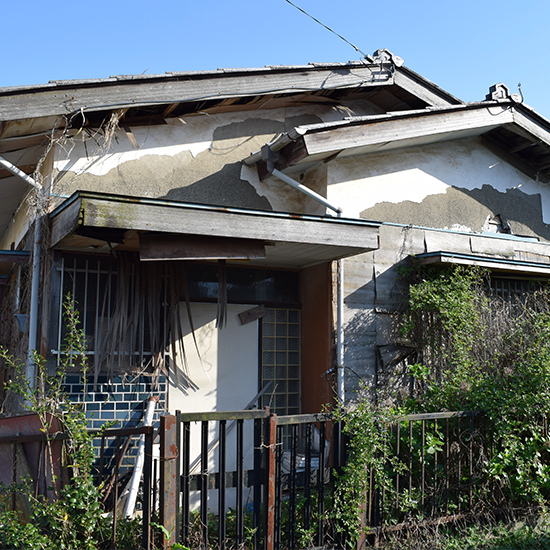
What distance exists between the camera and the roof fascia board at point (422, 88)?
26.7ft

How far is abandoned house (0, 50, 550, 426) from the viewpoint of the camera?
5.89 m

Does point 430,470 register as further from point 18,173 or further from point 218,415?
point 18,173

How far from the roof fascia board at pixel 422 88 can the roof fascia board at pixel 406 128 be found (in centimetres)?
43

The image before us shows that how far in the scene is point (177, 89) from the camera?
6.59 metres

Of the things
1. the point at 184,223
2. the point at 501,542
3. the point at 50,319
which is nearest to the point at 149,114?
the point at 184,223

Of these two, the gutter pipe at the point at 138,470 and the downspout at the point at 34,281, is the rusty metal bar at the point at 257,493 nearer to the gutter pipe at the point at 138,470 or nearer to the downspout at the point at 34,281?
the gutter pipe at the point at 138,470

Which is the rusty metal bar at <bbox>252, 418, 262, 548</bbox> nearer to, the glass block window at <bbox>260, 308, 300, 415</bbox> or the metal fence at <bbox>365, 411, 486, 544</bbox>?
the metal fence at <bbox>365, 411, 486, 544</bbox>

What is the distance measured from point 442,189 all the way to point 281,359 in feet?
11.7

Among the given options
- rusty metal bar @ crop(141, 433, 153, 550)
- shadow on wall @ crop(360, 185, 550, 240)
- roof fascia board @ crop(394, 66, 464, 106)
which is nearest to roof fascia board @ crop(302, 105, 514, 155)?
roof fascia board @ crop(394, 66, 464, 106)

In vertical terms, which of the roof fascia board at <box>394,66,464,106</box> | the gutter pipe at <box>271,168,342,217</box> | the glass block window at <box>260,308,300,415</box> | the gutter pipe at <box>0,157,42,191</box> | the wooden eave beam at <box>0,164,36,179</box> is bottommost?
the glass block window at <box>260,308,300,415</box>

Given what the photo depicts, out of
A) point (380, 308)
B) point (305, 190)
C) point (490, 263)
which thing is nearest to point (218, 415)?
point (305, 190)

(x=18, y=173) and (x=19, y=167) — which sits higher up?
(x=19, y=167)

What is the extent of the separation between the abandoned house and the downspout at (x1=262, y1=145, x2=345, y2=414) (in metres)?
0.03

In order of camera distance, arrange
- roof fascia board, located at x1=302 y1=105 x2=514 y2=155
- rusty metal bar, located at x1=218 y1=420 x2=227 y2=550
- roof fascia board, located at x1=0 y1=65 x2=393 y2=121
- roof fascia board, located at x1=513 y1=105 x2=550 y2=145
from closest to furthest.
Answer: rusty metal bar, located at x1=218 y1=420 x2=227 y2=550 < roof fascia board, located at x1=0 y1=65 x2=393 y2=121 < roof fascia board, located at x1=302 y1=105 x2=514 y2=155 < roof fascia board, located at x1=513 y1=105 x2=550 y2=145
